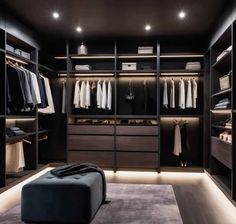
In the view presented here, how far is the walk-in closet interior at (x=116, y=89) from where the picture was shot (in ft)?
15.0

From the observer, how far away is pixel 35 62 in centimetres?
527

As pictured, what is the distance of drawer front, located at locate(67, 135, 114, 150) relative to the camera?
226 inches

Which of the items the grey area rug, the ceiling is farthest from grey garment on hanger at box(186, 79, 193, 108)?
the grey area rug

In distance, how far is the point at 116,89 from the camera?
19.6 ft

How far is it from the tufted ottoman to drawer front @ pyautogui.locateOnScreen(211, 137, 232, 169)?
1.92 metres

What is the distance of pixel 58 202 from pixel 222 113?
3.27 meters

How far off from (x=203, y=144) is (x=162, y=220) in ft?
10.1

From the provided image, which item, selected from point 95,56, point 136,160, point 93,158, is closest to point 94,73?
point 95,56

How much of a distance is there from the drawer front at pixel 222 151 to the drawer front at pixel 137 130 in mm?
1144

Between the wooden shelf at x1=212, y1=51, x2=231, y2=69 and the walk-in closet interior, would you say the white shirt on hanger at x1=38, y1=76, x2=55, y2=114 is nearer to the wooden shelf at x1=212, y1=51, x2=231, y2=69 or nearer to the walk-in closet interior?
the walk-in closet interior

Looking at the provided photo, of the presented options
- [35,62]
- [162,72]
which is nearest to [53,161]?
[35,62]

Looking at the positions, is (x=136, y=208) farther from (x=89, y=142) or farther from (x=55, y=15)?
(x=55, y=15)

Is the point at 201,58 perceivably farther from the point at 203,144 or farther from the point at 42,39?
the point at 42,39

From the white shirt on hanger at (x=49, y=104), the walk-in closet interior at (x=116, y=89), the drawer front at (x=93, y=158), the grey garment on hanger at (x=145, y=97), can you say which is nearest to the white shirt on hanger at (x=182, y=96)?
the walk-in closet interior at (x=116, y=89)
